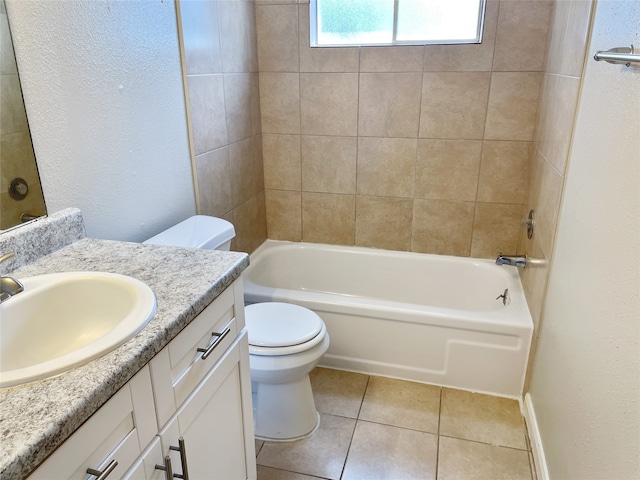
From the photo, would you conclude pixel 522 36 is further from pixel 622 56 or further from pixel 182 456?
pixel 182 456

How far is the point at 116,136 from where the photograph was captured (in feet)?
5.13

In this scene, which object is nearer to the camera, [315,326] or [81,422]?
[81,422]

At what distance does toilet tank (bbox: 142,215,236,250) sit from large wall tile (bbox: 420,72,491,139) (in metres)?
1.25

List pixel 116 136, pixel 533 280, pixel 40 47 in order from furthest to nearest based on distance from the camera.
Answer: pixel 533 280 < pixel 116 136 < pixel 40 47

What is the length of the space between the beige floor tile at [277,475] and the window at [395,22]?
2044 millimetres

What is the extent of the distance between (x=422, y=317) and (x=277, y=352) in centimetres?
72

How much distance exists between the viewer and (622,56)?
3.35ft

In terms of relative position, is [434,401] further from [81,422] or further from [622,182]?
[81,422]

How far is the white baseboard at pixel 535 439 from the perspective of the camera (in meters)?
1.67

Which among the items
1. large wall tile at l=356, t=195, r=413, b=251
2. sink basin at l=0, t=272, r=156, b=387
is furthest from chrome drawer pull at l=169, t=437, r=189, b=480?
large wall tile at l=356, t=195, r=413, b=251

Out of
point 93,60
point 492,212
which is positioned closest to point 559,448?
point 492,212

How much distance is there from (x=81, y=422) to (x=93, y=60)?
1.12 meters

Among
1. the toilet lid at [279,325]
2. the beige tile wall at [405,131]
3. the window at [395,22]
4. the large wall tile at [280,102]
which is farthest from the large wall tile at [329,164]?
the toilet lid at [279,325]

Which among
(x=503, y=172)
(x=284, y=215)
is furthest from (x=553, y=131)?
(x=284, y=215)
